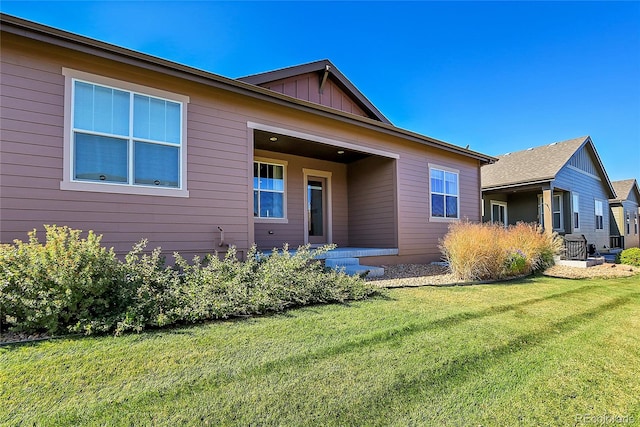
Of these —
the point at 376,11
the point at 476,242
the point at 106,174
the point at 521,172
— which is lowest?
the point at 476,242

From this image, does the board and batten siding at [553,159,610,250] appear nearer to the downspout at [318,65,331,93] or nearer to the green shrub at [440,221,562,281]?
the green shrub at [440,221,562,281]

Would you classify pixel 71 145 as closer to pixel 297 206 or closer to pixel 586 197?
pixel 297 206

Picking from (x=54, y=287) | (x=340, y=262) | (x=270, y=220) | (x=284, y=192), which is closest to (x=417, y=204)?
(x=340, y=262)

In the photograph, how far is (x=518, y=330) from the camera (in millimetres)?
3457

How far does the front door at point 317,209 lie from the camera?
9.64 metres

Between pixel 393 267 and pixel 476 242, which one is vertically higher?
pixel 476 242

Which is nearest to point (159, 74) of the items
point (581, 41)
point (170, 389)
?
point (170, 389)

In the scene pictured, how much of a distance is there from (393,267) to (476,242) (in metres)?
2.26

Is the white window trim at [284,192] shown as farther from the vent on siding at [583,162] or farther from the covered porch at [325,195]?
the vent on siding at [583,162]

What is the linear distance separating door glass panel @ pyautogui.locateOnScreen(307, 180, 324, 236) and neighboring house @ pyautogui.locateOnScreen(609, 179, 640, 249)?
70.6 ft

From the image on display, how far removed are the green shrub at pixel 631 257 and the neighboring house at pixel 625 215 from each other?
13.3 m

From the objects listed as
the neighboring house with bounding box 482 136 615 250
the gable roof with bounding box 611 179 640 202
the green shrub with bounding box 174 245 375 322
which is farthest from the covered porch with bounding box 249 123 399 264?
the gable roof with bounding box 611 179 640 202

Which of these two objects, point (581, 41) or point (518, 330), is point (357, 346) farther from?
point (581, 41)

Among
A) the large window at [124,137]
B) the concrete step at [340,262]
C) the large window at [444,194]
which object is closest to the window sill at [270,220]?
the concrete step at [340,262]
